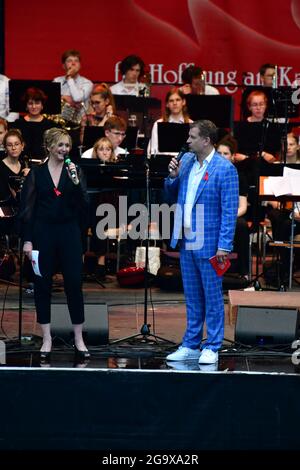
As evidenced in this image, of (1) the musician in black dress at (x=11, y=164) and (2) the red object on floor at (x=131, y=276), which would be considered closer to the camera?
(1) the musician in black dress at (x=11, y=164)

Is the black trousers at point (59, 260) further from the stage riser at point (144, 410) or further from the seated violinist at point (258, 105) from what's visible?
the seated violinist at point (258, 105)

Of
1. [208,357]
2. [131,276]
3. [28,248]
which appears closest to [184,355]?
[208,357]

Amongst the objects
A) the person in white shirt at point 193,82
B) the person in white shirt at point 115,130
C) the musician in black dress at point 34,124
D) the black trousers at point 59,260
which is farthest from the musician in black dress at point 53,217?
the person in white shirt at point 193,82

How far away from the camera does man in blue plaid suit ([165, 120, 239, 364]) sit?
9969 millimetres

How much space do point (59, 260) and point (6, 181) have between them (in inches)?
123

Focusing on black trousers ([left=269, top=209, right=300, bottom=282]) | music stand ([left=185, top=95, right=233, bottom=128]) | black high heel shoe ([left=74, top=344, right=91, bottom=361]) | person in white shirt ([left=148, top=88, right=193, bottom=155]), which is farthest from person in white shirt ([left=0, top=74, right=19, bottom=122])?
black high heel shoe ([left=74, top=344, right=91, bottom=361])

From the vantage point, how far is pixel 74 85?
1600 cm

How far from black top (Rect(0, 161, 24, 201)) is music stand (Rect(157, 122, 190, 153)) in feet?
5.03

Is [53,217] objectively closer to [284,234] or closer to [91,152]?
[91,152]

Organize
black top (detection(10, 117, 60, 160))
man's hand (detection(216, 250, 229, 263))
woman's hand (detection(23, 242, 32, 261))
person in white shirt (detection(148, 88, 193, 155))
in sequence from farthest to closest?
person in white shirt (detection(148, 88, 193, 155)) → black top (detection(10, 117, 60, 160)) → woman's hand (detection(23, 242, 32, 261)) → man's hand (detection(216, 250, 229, 263))

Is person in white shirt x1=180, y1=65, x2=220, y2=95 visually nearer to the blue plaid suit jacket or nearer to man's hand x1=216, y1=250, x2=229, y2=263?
the blue plaid suit jacket

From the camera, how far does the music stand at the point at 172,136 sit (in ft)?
44.0
